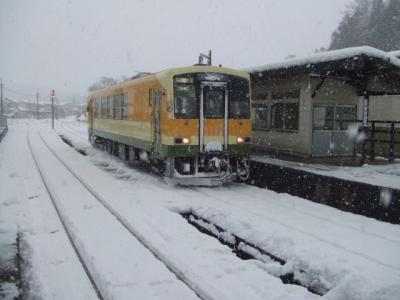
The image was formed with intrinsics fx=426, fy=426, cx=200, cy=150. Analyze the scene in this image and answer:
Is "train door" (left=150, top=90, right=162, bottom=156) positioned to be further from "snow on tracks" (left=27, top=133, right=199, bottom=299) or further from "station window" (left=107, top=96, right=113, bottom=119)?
"station window" (left=107, top=96, right=113, bottom=119)

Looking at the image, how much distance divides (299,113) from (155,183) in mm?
5860

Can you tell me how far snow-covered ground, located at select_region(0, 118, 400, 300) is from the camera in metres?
4.98

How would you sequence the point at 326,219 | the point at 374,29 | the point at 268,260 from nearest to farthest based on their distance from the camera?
the point at 268,260 → the point at 326,219 → the point at 374,29

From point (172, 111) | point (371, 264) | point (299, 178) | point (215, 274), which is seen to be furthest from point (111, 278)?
point (299, 178)

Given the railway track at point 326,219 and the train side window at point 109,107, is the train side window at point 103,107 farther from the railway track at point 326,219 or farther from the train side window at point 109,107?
the railway track at point 326,219

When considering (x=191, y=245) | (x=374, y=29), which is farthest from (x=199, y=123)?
(x=374, y=29)

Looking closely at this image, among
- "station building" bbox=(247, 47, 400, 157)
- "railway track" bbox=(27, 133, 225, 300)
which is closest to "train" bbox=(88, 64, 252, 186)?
"railway track" bbox=(27, 133, 225, 300)

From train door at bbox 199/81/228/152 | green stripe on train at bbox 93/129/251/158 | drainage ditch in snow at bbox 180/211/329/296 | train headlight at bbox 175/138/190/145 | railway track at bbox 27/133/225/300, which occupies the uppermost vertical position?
train door at bbox 199/81/228/152

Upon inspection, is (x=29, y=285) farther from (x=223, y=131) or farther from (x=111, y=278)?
(x=223, y=131)

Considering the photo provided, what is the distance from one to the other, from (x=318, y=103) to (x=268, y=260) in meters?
9.36

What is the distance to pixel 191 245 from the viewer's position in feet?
21.3

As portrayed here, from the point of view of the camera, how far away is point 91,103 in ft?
77.3

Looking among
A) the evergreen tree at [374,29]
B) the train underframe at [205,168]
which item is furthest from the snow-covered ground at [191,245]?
the evergreen tree at [374,29]

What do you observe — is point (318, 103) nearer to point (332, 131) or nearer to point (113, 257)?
point (332, 131)
